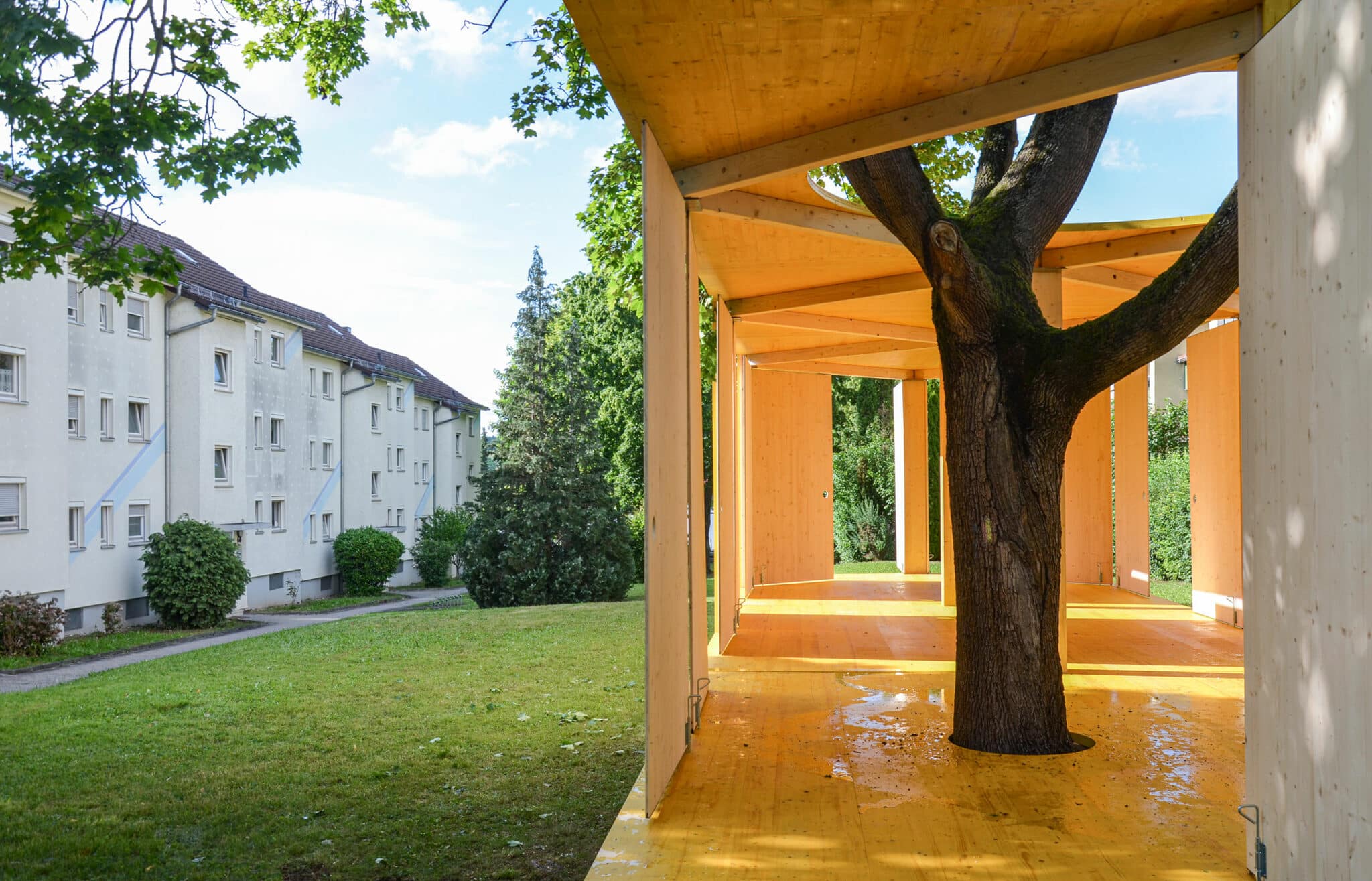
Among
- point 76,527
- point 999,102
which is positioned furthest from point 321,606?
point 999,102

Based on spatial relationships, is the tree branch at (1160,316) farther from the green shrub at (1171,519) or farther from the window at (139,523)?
the window at (139,523)

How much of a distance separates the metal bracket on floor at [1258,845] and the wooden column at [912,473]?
36.9ft

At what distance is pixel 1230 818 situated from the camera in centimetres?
432

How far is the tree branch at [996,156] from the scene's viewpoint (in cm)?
692

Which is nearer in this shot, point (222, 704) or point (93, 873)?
point (93, 873)

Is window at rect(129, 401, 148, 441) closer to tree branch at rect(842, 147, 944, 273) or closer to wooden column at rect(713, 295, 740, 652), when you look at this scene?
wooden column at rect(713, 295, 740, 652)

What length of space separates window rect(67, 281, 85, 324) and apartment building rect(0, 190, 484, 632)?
0.09 feet

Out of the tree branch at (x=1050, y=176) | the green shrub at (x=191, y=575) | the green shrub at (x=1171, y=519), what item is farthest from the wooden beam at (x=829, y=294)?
the green shrub at (x=191, y=575)

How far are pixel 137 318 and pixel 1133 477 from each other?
18.2m

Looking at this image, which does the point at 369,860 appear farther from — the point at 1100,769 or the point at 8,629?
the point at 8,629

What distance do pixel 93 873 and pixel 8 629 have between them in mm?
11455

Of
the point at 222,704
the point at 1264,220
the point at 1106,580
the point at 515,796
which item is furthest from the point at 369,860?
the point at 1106,580

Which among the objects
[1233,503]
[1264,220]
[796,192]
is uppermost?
[796,192]

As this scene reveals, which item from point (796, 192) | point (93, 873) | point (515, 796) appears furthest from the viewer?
point (796, 192)
